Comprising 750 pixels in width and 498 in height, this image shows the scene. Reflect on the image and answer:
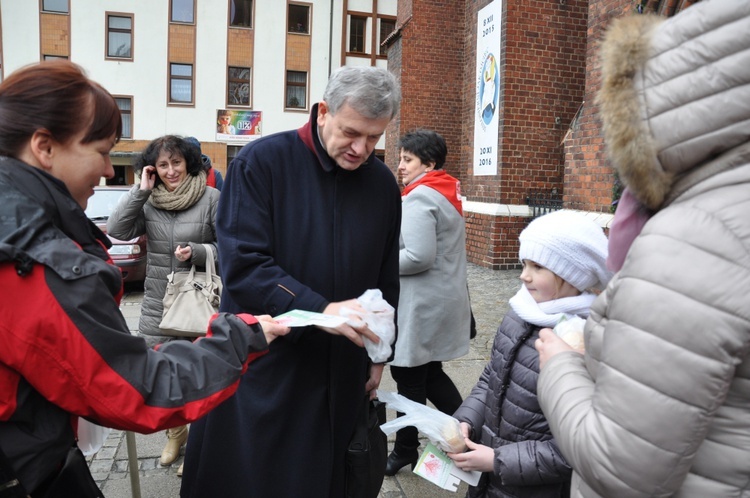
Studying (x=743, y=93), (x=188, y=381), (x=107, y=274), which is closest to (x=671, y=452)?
(x=743, y=93)

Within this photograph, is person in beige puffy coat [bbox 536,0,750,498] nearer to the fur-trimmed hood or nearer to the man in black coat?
the fur-trimmed hood

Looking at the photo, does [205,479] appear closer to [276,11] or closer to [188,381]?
[188,381]

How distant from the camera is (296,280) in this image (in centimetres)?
216

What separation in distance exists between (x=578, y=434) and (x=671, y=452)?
18cm

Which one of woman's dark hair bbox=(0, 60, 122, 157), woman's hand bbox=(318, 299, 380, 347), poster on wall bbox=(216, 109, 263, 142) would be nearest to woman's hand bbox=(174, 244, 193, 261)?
woman's hand bbox=(318, 299, 380, 347)

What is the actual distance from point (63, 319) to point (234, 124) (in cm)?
2596

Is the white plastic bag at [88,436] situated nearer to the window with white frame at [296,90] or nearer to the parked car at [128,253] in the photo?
the parked car at [128,253]

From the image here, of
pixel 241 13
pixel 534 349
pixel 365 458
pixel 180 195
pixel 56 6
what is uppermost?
pixel 241 13

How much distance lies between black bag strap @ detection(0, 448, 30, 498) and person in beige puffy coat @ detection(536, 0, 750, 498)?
119cm

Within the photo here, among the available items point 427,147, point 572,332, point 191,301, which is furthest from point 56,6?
point 572,332

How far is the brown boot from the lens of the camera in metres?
3.77

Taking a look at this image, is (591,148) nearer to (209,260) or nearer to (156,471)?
(209,260)

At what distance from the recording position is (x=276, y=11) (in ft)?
86.4

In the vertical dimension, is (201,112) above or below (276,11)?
below
